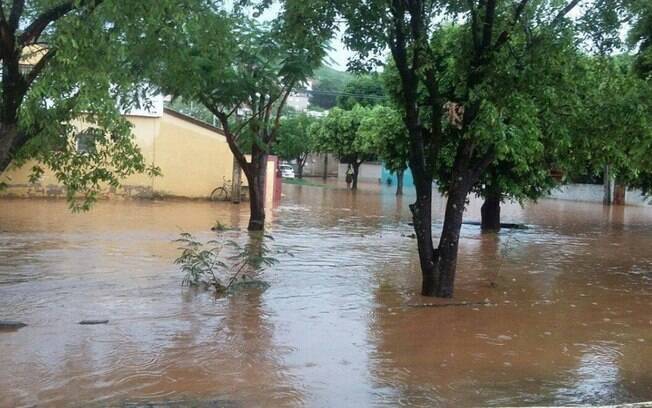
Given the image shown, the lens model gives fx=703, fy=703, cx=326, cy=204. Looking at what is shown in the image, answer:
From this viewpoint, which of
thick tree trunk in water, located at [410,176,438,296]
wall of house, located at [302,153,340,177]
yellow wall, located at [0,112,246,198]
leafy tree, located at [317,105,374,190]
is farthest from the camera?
wall of house, located at [302,153,340,177]

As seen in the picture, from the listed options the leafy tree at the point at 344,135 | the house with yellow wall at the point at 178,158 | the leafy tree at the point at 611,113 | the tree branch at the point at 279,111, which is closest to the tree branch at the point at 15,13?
the leafy tree at the point at 611,113

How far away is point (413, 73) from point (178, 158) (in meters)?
20.8

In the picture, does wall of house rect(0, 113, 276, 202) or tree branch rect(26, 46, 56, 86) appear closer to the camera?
tree branch rect(26, 46, 56, 86)

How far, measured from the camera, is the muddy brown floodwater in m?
6.21

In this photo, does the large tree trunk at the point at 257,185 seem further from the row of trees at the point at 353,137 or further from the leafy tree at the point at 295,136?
the leafy tree at the point at 295,136

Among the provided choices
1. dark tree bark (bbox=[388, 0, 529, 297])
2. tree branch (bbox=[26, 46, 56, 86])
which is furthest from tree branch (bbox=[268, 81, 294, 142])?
tree branch (bbox=[26, 46, 56, 86])

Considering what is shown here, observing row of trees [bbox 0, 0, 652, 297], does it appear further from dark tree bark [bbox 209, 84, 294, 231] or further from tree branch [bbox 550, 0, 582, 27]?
dark tree bark [bbox 209, 84, 294, 231]

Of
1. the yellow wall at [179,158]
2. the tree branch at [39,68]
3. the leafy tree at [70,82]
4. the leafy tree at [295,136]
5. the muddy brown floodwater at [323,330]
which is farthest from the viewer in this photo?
the leafy tree at [295,136]

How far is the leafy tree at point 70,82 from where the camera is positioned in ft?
19.1

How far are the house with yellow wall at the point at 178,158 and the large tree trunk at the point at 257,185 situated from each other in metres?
11.0

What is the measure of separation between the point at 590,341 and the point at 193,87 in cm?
653

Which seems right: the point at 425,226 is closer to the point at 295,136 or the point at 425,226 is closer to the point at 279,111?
the point at 279,111

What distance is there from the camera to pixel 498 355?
747 cm

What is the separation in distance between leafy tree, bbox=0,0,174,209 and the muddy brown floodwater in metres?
1.92
